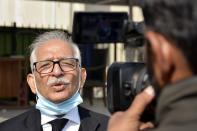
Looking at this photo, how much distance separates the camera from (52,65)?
2.30 m

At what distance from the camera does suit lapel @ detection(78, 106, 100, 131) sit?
225 centimetres

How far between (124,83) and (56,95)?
1081 mm

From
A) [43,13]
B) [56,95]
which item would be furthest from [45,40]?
[43,13]

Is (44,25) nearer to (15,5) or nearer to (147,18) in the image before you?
(15,5)

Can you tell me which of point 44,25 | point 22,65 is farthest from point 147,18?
point 44,25

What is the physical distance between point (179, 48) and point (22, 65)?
8187 mm

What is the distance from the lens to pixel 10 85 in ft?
29.4

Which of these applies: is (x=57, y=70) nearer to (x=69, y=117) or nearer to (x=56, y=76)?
(x=56, y=76)

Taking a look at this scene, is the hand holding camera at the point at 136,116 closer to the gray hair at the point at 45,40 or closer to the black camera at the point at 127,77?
the black camera at the point at 127,77

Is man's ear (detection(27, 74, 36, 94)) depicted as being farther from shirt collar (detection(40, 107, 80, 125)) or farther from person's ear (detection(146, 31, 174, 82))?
person's ear (detection(146, 31, 174, 82))

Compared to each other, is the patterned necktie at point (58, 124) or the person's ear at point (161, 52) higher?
the person's ear at point (161, 52)

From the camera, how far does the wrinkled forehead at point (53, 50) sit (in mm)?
2336

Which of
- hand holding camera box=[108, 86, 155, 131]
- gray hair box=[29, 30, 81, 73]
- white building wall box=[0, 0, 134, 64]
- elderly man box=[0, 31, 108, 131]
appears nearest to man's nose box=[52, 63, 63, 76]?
elderly man box=[0, 31, 108, 131]

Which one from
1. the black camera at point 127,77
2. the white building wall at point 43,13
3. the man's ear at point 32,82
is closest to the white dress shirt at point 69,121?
the man's ear at point 32,82
